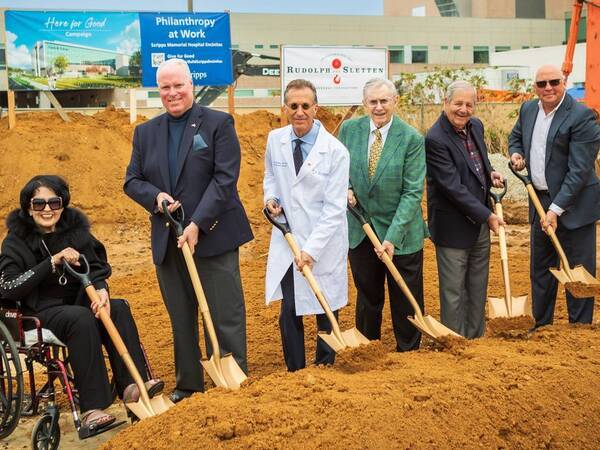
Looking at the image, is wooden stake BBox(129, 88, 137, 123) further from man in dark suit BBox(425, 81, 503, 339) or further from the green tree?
man in dark suit BBox(425, 81, 503, 339)

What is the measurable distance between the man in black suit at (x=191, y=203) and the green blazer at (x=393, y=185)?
0.86m

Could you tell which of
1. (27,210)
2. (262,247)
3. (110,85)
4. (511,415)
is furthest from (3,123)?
(511,415)

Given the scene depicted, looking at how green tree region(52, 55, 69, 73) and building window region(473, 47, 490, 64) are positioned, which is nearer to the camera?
green tree region(52, 55, 69, 73)

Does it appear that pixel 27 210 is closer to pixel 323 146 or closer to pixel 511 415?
pixel 323 146

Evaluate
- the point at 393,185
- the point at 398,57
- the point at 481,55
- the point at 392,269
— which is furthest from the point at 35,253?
the point at 481,55

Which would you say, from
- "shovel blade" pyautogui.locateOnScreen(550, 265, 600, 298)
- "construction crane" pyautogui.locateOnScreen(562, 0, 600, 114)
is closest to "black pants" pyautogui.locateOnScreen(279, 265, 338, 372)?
"shovel blade" pyautogui.locateOnScreen(550, 265, 600, 298)

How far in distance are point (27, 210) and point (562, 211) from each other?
3.48m

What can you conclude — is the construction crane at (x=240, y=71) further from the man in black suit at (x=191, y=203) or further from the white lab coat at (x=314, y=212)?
the man in black suit at (x=191, y=203)

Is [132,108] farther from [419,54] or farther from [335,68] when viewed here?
[419,54]

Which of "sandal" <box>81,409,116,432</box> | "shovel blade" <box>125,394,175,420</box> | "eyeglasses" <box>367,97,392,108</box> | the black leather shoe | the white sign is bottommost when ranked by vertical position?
the black leather shoe

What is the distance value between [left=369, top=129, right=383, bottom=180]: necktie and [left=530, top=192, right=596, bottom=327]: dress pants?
4.50ft

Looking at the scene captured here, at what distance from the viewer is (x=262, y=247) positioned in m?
11.6

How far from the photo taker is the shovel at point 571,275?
5977mm

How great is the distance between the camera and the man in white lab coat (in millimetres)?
5316
